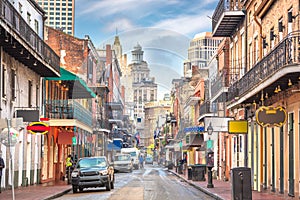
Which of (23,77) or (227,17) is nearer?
(23,77)

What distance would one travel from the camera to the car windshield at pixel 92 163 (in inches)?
1237

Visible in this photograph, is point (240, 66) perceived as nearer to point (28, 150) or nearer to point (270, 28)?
point (270, 28)

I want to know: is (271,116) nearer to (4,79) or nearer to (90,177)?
(90,177)

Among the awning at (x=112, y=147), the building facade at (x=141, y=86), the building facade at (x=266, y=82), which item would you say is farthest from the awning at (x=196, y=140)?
the building facade at (x=141, y=86)

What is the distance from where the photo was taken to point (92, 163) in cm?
3167

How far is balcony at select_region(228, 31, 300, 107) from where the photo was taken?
19.7 m

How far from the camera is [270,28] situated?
27500 mm

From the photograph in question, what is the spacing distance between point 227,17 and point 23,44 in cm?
1165

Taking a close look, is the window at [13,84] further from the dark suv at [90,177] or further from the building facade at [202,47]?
the building facade at [202,47]

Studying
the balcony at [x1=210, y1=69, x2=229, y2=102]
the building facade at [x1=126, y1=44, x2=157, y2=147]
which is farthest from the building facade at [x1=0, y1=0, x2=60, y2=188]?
the building facade at [x1=126, y1=44, x2=157, y2=147]

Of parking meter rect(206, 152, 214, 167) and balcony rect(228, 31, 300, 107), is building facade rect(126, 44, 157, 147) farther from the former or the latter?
balcony rect(228, 31, 300, 107)

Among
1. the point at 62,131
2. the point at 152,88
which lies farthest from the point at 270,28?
the point at 152,88

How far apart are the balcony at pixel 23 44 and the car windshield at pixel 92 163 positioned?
498cm

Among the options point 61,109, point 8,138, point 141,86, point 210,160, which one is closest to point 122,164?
point 210,160
